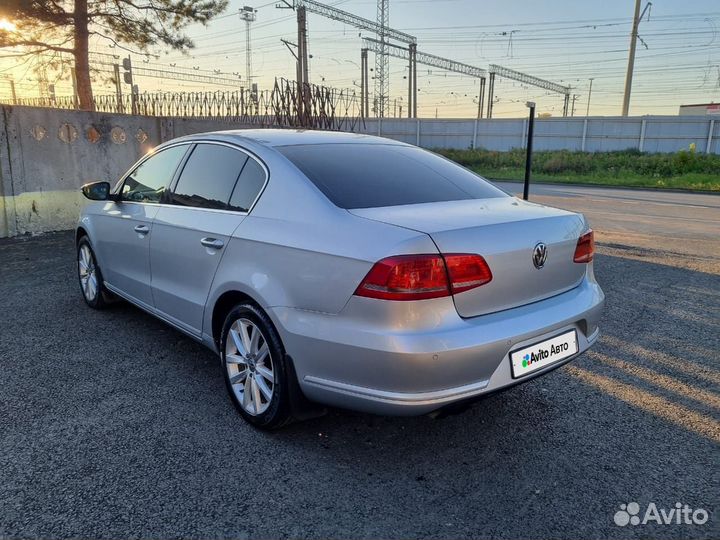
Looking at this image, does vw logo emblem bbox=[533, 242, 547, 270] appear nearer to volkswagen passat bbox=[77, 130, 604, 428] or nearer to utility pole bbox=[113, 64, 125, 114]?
volkswagen passat bbox=[77, 130, 604, 428]

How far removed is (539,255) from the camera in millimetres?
2607

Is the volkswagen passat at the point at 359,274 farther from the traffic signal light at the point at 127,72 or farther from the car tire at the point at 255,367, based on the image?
the traffic signal light at the point at 127,72

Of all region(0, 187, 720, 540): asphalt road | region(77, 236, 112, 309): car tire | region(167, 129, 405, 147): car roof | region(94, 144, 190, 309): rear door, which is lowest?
region(0, 187, 720, 540): asphalt road

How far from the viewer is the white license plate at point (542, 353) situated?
247cm

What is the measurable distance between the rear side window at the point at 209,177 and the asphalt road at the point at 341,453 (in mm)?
1171

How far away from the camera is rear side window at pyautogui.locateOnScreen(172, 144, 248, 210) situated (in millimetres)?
3234

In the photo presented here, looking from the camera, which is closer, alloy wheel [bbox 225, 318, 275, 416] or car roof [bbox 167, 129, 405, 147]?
alloy wheel [bbox 225, 318, 275, 416]

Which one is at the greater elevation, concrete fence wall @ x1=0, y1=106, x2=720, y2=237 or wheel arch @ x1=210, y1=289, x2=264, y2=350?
concrete fence wall @ x1=0, y1=106, x2=720, y2=237

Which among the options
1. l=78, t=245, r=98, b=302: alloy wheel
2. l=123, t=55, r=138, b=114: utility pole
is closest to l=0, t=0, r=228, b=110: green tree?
l=123, t=55, r=138, b=114: utility pole

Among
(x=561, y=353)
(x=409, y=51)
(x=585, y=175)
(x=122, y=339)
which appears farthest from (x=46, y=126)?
(x=409, y=51)

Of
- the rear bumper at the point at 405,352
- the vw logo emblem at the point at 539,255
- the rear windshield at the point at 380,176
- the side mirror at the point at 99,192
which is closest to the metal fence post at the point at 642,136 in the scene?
the rear windshield at the point at 380,176

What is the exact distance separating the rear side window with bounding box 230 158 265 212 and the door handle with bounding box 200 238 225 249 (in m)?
0.21

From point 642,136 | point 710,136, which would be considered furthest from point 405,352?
point 642,136

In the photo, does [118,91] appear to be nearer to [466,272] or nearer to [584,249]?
[584,249]
